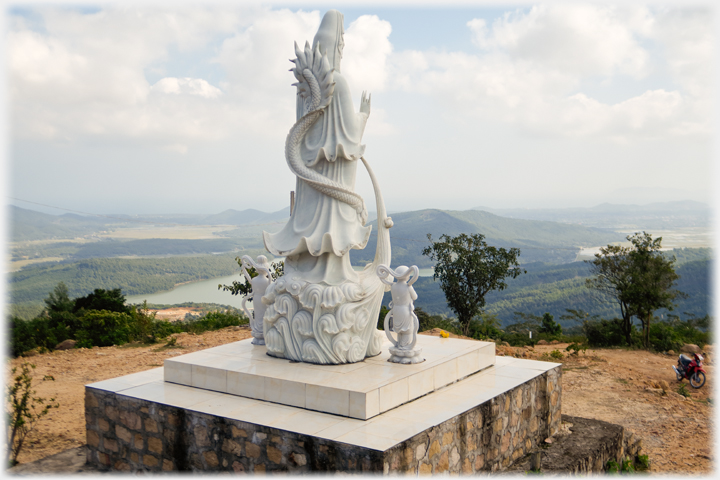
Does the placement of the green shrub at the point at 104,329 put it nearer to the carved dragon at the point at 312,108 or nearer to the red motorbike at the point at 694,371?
the carved dragon at the point at 312,108

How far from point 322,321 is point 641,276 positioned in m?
10.2

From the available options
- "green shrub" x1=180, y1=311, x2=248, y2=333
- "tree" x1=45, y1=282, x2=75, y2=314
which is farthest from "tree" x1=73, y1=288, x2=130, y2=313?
"green shrub" x1=180, y1=311, x2=248, y2=333

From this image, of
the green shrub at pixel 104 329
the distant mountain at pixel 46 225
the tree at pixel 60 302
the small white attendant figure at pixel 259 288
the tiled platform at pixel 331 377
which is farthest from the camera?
the distant mountain at pixel 46 225

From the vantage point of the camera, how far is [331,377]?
532 centimetres

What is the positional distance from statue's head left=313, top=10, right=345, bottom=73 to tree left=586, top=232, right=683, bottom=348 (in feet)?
32.9

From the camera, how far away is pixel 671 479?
18.7 feet

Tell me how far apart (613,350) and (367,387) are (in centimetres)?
974

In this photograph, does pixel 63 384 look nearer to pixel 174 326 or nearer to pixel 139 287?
pixel 174 326

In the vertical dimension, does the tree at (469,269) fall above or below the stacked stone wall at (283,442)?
above

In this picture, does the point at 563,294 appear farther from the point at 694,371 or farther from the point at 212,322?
the point at 212,322

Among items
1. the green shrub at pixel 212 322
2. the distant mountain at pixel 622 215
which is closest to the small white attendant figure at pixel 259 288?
the green shrub at pixel 212 322

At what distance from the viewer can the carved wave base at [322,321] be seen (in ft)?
19.1

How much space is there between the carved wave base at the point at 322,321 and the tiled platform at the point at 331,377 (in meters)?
0.13

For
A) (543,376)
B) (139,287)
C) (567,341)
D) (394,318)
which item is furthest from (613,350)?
(139,287)
